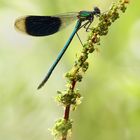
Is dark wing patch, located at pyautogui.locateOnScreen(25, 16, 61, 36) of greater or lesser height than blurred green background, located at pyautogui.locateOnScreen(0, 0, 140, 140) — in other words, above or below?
below

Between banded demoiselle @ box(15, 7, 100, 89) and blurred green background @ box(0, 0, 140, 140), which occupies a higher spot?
blurred green background @ box(0, 0, 140, 140)

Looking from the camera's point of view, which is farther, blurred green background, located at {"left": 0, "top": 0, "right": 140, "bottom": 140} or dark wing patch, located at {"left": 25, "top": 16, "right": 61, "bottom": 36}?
blurred green background, located at {"left": 0, "top": 0, "right": 140, "bottom": 140}

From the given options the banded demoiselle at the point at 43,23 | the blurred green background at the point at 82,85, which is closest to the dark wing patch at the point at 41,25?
the banded demoiselle at the point at 43,23

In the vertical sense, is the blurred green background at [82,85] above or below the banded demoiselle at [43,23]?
above

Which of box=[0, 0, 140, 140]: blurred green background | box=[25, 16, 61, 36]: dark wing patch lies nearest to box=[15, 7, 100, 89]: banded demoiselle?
box=[25, 16, 61, 36]: dark wing patch

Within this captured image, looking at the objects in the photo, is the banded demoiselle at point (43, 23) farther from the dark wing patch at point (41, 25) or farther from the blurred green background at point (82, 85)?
the blurred green background at point (82, 85)

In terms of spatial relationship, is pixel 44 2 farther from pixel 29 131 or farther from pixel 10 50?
pixel 29 131

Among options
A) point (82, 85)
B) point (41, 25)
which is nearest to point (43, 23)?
point (41, 25)

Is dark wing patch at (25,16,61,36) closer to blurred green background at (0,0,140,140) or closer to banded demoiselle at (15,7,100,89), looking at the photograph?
banded demoiselle at (15,7,100,89)

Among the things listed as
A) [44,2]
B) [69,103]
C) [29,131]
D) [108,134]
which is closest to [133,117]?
[108,134]
